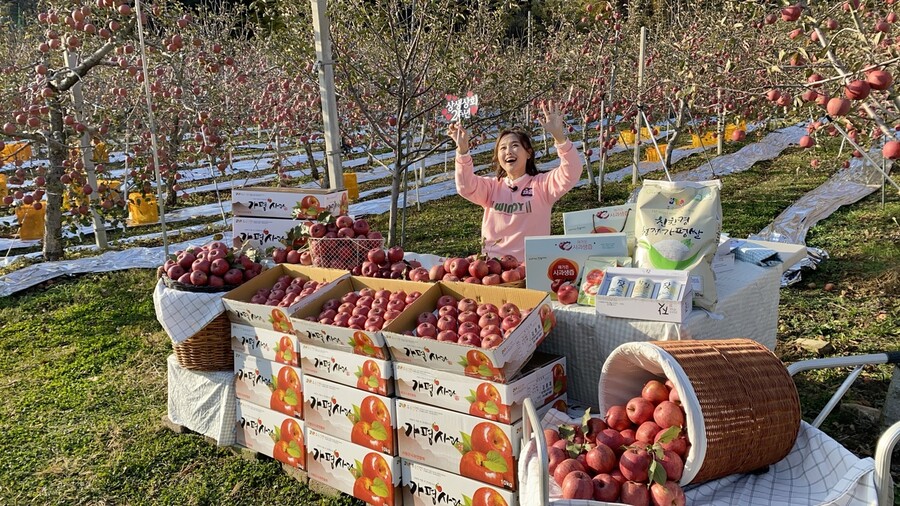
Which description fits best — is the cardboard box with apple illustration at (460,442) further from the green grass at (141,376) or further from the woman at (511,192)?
the woman at (511,192)

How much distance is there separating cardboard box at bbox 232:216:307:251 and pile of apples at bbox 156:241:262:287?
0.35 metres

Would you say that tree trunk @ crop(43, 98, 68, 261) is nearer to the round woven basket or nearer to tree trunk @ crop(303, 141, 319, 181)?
the round woven basket

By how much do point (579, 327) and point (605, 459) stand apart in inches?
28.6

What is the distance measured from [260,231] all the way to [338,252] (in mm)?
784

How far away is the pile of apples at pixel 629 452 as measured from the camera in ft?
5.46

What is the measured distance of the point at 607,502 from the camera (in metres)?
1.64

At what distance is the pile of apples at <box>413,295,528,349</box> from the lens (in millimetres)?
2240

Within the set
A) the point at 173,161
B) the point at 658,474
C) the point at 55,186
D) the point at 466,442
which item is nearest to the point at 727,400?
the point at 658,474

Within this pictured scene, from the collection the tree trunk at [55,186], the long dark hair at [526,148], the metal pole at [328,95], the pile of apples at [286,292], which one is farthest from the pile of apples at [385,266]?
the tree trunk at [55,186]

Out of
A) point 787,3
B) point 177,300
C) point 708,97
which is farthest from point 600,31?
point 177,300

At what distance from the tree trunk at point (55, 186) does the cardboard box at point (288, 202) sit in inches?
127

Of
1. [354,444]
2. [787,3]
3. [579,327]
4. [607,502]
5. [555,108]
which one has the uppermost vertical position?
[787,3]

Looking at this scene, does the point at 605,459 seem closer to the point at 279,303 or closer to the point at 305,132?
the point at 279,303

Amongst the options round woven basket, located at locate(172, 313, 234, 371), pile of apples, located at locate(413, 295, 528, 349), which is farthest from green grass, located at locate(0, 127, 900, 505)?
pile of apples, located at locate(413, 295, 528, 349)
